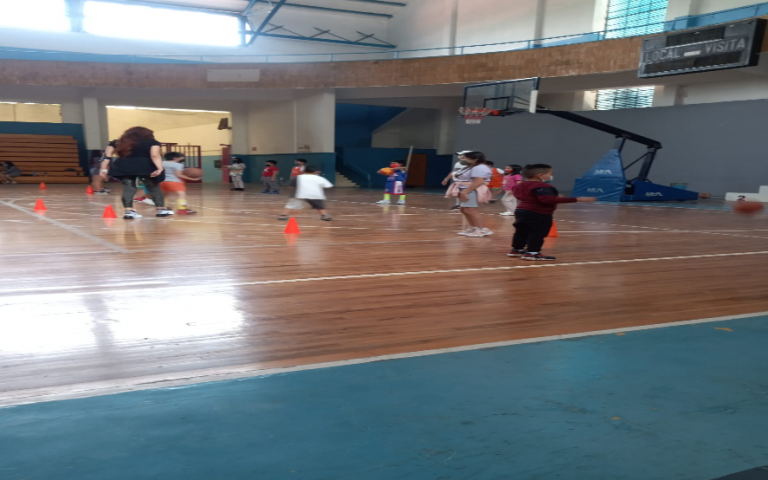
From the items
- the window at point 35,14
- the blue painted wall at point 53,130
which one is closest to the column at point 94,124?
the blue painted wall at point 53,130

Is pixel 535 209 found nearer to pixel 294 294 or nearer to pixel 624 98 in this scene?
pixel 294 294

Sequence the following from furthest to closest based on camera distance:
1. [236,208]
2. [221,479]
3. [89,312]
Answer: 1. [236,208]
2. [89,312]
3. [221,479]

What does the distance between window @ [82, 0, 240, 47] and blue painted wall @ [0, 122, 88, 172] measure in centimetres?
414

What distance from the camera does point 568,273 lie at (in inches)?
210

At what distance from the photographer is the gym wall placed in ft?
59.3

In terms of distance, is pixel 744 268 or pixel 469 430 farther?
pixel 744 268

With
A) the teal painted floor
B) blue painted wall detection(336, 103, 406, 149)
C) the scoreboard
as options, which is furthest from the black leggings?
blue painted wall detection(336, 103, 406, 149)

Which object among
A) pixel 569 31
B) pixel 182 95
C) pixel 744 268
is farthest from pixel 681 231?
pixel 182 95

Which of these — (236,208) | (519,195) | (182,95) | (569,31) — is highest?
(569,31)

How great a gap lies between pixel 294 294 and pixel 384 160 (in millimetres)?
23367

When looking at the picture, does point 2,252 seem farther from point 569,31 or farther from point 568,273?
point 569,31

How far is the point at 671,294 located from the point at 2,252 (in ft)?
21.4

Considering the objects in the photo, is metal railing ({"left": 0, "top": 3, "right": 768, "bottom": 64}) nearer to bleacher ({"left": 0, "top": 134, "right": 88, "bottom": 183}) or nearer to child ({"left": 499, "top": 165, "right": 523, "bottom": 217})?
bleacher ({"left": 0, "top": 134, "right": 88, "bottom": 183})

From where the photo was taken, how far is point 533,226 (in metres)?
6.10
